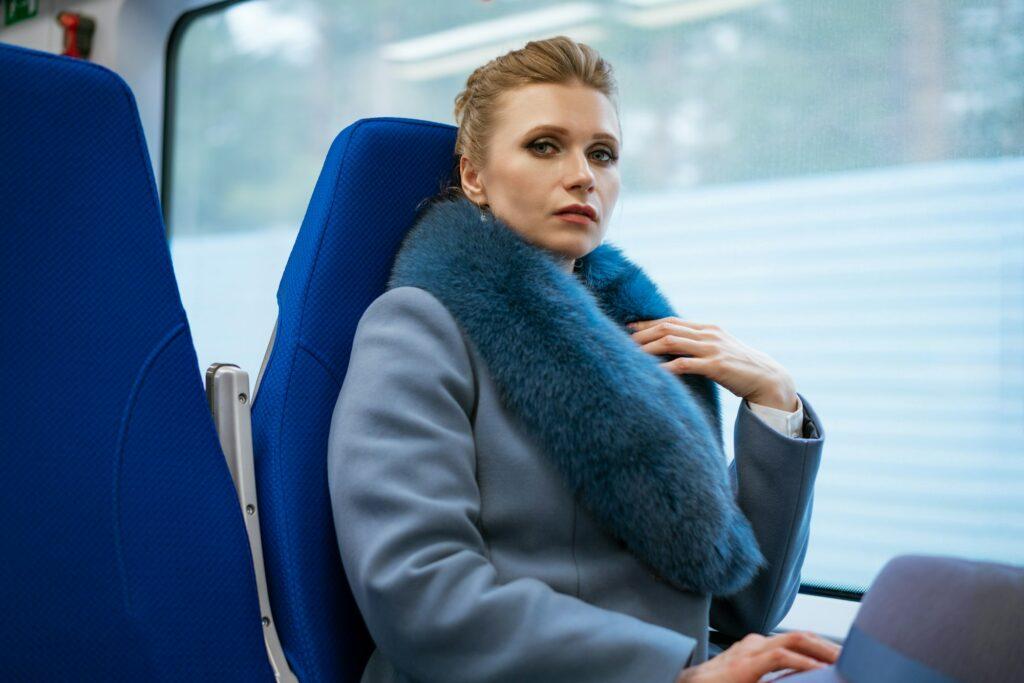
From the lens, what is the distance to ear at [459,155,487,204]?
5.05ft

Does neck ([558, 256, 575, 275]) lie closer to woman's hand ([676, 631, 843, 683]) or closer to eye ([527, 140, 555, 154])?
eye ([527, 140, 555, 154])

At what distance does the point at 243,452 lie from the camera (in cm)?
130

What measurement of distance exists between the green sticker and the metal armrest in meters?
2.49

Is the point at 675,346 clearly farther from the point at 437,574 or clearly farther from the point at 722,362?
the point at 437,574

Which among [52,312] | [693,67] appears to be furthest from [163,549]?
[693,67]

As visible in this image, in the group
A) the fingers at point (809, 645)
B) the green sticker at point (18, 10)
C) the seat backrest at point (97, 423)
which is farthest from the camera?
the green sticker at point (18, 10)

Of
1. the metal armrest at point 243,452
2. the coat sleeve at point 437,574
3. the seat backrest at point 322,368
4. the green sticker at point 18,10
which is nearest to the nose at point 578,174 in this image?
the seat backrest at point 322,368

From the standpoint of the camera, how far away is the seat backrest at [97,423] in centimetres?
108

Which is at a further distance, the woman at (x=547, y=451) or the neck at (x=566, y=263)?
the neck at (x=566, y=263)

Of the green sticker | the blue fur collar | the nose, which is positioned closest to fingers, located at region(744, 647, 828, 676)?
the blue fur collar

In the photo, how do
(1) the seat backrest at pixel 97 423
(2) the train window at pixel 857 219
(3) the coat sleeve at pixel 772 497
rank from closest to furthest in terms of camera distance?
(1) the seat backrest at pixel 97 423 → (3) the coat sleeve at pixel 772 497 → (2) the train window at pixel 857 219

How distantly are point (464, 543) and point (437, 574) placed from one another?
0.06 m

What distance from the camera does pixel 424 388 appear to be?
4.03ft

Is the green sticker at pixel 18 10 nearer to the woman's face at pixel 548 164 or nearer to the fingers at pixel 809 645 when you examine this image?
the woman's face at pixel 548 164
